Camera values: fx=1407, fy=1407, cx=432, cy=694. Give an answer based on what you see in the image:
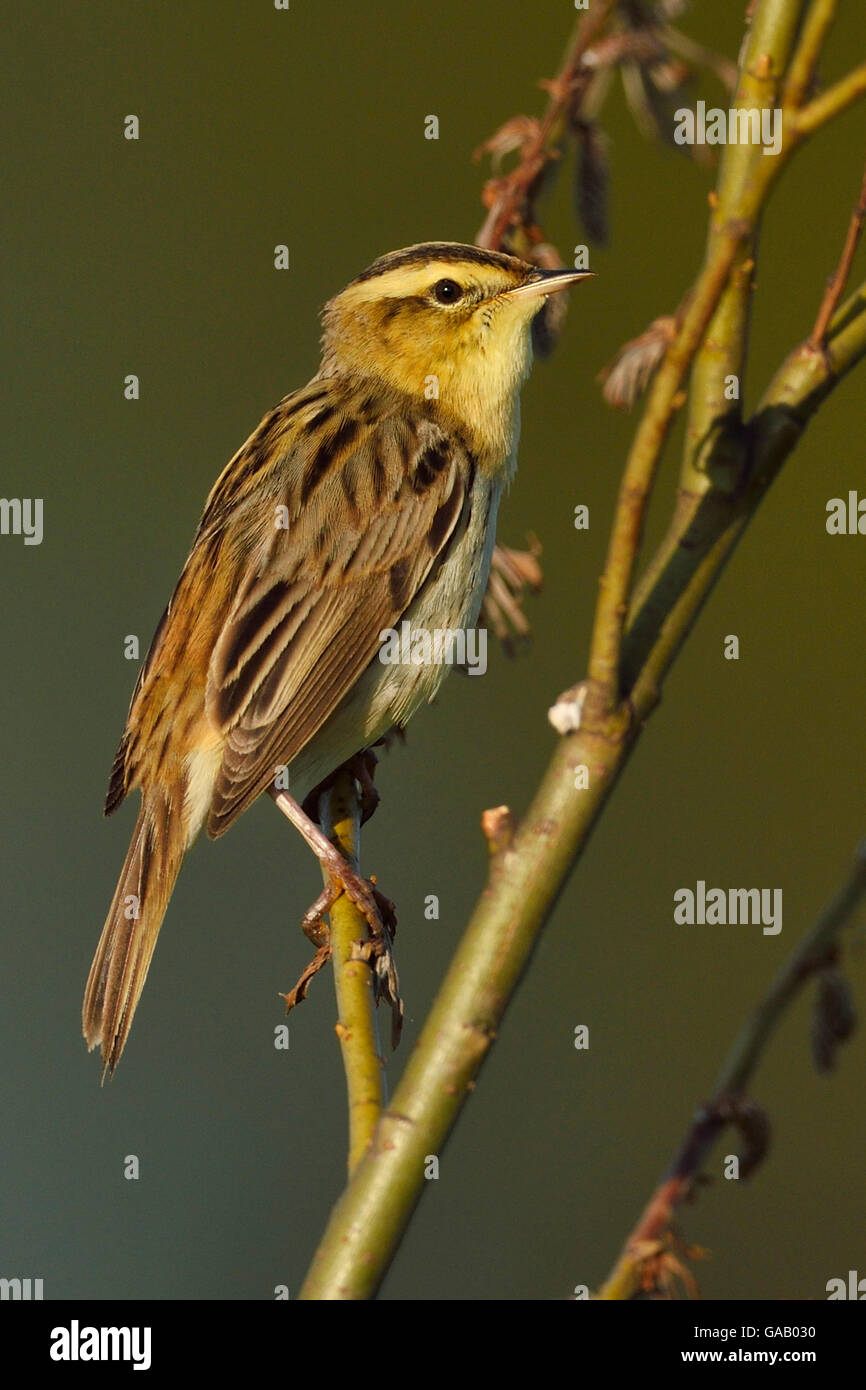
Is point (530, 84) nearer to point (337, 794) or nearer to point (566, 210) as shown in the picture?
point (566, 210)

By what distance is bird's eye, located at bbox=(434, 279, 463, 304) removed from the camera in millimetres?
3228

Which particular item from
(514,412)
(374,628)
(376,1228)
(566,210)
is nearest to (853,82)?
(376,1228)

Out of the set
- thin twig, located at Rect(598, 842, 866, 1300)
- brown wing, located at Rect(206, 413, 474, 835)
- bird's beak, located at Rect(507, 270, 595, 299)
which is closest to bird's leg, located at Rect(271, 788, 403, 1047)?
brown wing, located at Rect(206, 413, 474, 835)

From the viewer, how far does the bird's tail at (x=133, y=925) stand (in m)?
2.57

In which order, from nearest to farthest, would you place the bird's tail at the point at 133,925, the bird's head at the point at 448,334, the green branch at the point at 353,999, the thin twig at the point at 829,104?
the thin twig at the point at 829,104, the green branch at the point at 353,999, the bird's tail at the point at 133,925, the bird's head at the point at 448,334

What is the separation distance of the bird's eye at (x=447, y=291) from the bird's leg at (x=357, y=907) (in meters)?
1.25

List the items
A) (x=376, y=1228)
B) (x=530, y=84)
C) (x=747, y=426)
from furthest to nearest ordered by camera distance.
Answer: (x=530, y=84) → (x=747, y=426) → (x=376, y=1228)

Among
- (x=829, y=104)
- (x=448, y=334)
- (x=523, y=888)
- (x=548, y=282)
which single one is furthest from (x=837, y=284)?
(x=448, y=334)

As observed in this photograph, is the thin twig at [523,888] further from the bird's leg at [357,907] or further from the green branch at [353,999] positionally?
the bird's leg at [357,907]

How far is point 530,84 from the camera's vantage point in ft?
16.2

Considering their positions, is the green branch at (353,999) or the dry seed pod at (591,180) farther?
the dry seed pod at (591,180)

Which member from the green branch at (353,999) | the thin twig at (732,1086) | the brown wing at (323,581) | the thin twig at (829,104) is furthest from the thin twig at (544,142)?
the thin twig at (732,1086)

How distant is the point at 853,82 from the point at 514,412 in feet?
6.87

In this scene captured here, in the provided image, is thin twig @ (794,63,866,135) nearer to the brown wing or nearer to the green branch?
the green branch
